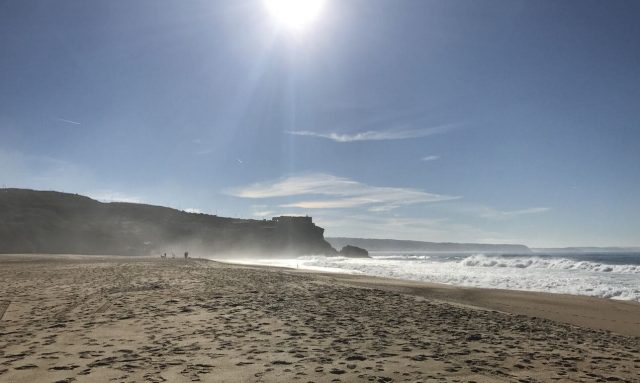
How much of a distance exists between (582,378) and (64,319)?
12.0 metres

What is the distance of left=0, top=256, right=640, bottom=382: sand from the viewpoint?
261 inches

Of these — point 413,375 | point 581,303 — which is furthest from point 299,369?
point 581,303

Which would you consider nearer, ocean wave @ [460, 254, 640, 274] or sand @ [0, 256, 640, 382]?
sand @ [0, 256, 640, 382]

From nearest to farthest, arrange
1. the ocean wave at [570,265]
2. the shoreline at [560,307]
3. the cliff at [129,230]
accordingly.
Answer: the shoreline at [560,307], the ocean wave at [570,265], the cliff at [129,230]

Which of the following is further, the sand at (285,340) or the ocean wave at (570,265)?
the ocean wave at (570,265)

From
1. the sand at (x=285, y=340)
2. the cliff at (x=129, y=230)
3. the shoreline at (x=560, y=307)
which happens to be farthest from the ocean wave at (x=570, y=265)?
the cliff at (x=129, y=230)

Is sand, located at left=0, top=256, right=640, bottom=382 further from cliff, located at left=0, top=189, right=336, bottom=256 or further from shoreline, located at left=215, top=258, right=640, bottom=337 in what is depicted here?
cliff, located at left=0, top=189, right=336, bottom=256

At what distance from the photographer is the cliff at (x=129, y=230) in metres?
83.8

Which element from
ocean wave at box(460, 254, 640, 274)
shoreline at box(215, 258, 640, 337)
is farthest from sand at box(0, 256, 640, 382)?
ocean wave at box(460, 254, 640, 274)

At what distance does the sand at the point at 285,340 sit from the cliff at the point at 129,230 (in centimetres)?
8170

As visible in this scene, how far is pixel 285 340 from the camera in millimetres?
8859

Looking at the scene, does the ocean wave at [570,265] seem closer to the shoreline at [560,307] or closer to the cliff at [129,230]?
the shoreline at [560,307]

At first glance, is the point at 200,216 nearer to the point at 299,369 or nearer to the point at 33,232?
the point at 33,232

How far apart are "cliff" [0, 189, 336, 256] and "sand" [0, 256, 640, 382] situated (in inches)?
3217
